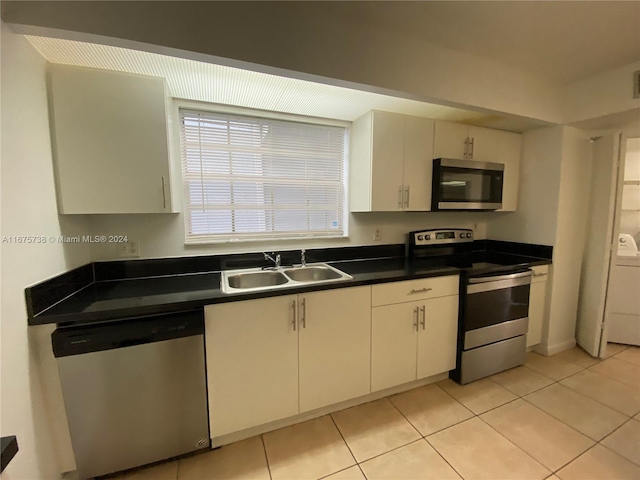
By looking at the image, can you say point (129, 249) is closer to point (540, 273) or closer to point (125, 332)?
point (125, 332)

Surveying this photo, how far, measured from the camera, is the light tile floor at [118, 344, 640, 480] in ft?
4.49

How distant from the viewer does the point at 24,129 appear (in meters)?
1.12

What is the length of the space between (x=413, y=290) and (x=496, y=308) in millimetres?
812

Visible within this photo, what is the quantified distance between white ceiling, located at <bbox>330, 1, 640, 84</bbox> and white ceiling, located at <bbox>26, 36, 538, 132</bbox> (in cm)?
42

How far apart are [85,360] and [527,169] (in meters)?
3.55

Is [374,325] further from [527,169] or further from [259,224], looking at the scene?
[527,169]

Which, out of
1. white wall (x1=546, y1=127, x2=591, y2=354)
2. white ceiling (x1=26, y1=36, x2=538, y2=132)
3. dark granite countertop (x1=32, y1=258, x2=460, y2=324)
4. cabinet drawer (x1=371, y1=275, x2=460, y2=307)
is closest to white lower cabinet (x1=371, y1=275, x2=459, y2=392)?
cabinet drawer (x1=371, y1=275, x2=460, y2=307)

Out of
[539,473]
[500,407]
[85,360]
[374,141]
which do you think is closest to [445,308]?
[500,407]

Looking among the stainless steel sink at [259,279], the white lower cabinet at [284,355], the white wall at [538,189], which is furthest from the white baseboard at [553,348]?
the stainless steel sink at [259,279]

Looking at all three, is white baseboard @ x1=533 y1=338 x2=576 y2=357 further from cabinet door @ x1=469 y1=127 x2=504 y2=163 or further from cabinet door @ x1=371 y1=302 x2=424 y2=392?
cabinet door @ x1=469 y1=127 x2=504 y2=163

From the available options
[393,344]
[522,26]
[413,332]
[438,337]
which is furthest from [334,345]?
[522,26]

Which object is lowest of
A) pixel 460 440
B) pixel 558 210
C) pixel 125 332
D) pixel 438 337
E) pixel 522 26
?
pixel 460 440

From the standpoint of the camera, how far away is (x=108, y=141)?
1.39 m

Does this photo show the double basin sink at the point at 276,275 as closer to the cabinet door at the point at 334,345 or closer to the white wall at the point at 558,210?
the cabinet door at the point at 334,345
